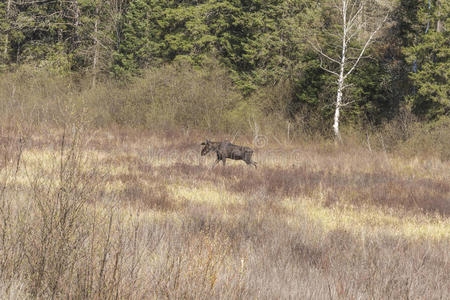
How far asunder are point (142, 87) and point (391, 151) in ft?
50.1

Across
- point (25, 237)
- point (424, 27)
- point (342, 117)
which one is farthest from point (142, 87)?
point (25, 237)

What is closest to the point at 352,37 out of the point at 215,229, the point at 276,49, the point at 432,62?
the point at 432,62

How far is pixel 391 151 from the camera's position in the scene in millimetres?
19469

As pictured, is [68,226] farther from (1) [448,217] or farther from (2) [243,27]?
(2) [243,27]

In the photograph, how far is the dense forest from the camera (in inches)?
819

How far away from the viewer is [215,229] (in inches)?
197

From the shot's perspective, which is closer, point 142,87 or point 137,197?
point 137,197

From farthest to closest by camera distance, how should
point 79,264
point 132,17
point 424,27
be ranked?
point 132,17 → point 424,27 → point 79,264

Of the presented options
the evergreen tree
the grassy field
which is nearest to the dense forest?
the evergreen tree

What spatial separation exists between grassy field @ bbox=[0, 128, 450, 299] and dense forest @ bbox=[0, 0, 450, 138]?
9.63 m

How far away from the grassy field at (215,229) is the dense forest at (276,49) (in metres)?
9.63

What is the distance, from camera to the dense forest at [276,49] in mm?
20812

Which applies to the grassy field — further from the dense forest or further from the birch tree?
the birch tree

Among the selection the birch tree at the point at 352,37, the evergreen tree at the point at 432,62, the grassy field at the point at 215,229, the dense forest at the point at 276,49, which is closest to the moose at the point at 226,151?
the grassy field at the point at 215,229
